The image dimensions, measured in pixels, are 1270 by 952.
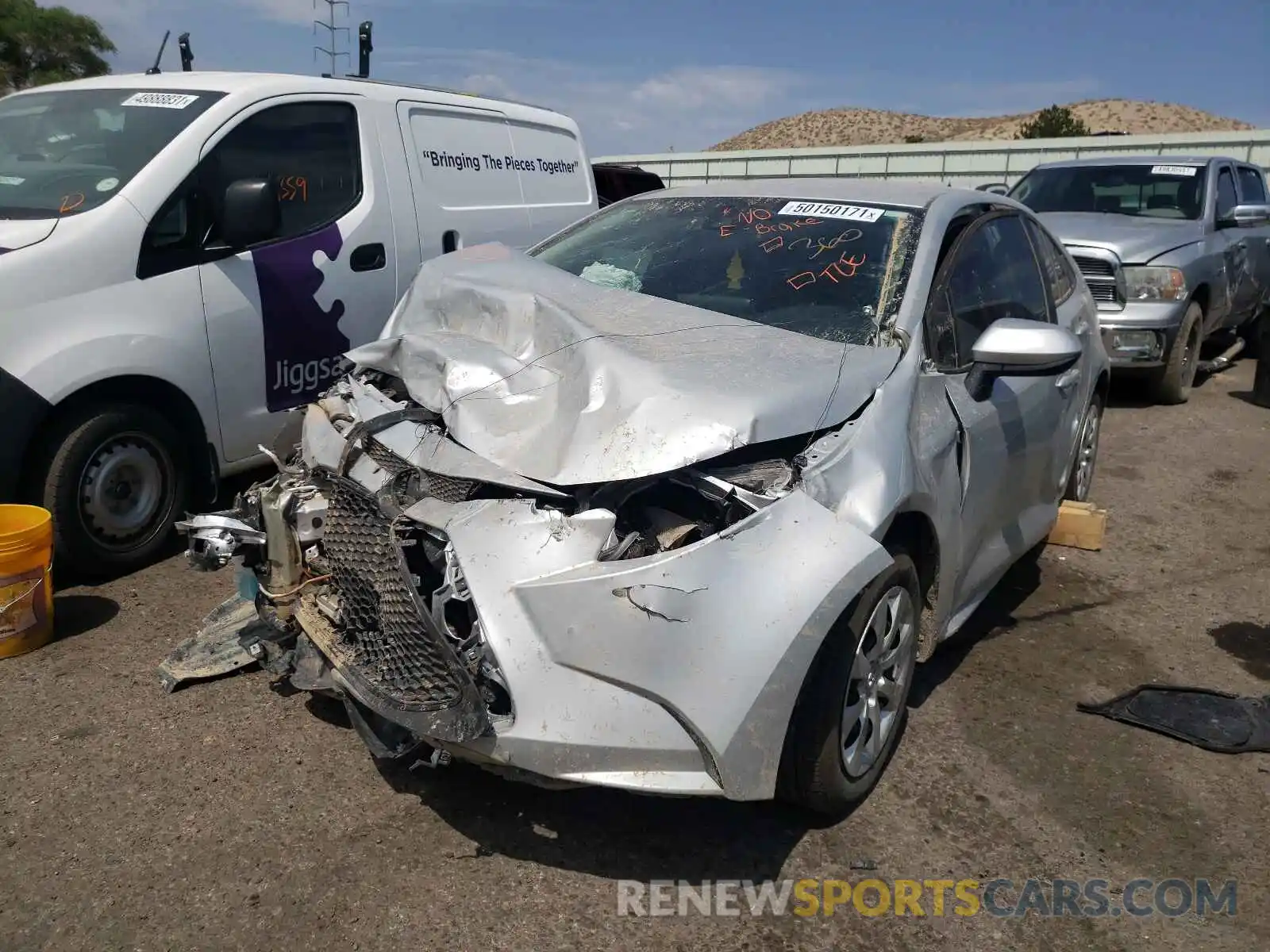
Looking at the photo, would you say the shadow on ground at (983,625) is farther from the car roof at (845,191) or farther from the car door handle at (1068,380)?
the car roof at (845,191)

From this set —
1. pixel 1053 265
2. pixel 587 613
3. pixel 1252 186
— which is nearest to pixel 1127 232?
pixel 1252 186

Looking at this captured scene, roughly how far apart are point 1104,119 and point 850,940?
69.3 m

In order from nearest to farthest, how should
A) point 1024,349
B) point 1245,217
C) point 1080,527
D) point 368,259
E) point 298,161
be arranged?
point 1024,349 → point 298,161 → point 1080,527 → point 368,259 → point 1245,217

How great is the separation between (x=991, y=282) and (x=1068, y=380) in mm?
717

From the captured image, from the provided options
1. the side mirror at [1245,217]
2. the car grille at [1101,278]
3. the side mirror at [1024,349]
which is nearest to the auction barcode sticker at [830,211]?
the side mirror at [1024,349]

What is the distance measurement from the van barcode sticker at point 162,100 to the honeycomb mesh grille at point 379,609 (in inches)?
111

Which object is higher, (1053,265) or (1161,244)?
(1053,265)

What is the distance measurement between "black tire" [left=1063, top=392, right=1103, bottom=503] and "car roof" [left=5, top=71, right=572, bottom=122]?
4.18 metres

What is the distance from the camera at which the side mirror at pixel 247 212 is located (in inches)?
176

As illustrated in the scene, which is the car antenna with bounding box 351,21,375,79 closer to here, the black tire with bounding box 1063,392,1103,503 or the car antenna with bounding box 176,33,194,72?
the car antenna with bounding box 176,33,194,72

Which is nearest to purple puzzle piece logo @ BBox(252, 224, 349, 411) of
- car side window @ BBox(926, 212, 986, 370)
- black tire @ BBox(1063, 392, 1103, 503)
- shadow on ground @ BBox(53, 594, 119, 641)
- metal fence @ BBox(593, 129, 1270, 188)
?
shadow on ground @ BBox(53, 594, 119, 641)

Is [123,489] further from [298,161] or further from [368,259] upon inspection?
[298,161]

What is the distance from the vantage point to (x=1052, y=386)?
4180mm

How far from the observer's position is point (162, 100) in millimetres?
4727
